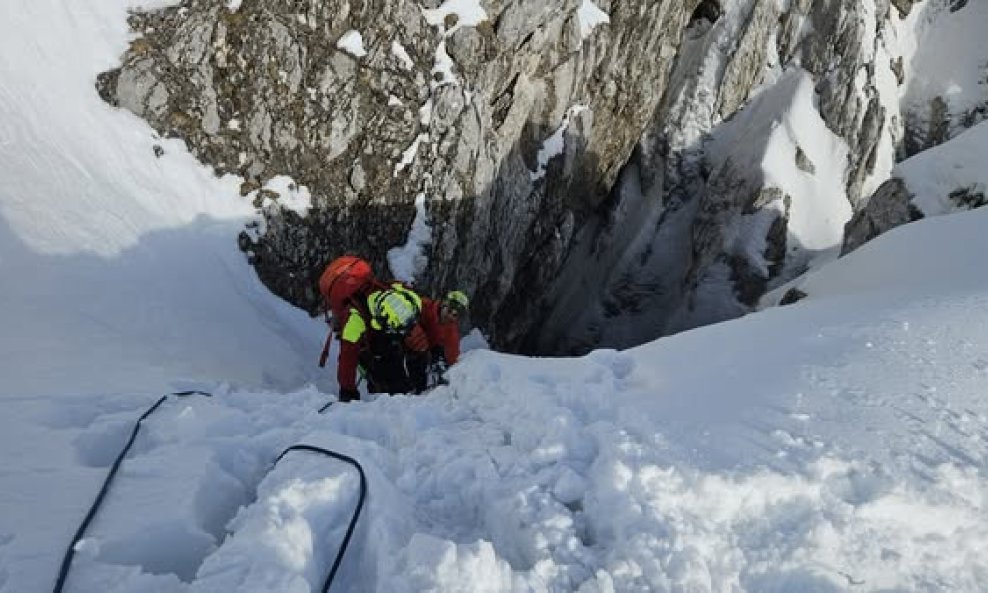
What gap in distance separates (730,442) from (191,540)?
10.3 ft

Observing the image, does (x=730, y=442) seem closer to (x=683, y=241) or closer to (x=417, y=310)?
(x=417, y=310)

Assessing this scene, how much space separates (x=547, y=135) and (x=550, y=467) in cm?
1620

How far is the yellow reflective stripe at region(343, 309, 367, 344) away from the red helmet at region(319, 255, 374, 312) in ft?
1.22

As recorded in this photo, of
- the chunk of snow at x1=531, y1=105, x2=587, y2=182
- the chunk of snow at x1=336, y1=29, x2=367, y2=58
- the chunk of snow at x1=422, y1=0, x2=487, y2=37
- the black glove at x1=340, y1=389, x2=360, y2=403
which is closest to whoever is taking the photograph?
the black glove at x1=340, y1=389, x2=360, y2=403

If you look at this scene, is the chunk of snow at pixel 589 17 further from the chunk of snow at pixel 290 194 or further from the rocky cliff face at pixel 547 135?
the chunk of snow at pixel 290 194

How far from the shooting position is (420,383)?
29.3 ft

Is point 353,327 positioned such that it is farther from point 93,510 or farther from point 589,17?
point 589,17

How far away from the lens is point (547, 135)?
19.5 m

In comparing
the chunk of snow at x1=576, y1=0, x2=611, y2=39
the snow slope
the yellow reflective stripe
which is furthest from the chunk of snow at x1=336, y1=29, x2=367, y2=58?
the yellow reflective stripe

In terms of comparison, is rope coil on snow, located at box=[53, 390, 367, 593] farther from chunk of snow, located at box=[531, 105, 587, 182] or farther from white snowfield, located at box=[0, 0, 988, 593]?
chunk of snow, located at box=[531, 105, 587, 182]

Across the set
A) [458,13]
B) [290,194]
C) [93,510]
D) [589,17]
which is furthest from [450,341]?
[589,17]

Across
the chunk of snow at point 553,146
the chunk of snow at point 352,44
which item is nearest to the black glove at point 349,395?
the chunk of snow at point 352,44

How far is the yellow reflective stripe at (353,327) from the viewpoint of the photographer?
788 cm

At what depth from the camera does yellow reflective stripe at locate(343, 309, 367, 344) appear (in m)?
7.88
